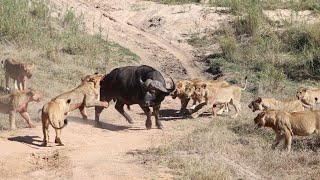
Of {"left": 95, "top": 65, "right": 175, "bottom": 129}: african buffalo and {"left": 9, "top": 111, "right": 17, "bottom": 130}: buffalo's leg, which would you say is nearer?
{"left": 9, "top": 111, "right": 17, "bottom": 130}: buffalo's leg

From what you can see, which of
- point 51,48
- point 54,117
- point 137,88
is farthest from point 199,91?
point 51,48

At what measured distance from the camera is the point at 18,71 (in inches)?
591

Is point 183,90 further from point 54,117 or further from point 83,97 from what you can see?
point 54,117

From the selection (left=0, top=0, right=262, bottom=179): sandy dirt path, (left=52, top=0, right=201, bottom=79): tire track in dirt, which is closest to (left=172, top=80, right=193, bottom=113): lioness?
(left=0, top=0, right=262, bottom=179): sandy dirt path

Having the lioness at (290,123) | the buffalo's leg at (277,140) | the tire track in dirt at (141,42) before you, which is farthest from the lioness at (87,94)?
the tire track in dirt at (141,42)

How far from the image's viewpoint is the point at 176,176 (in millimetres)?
8758

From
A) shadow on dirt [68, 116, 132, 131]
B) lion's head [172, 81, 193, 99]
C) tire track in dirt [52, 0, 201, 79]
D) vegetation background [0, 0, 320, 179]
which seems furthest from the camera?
tire track in dirt [52, 0, 201, 79]

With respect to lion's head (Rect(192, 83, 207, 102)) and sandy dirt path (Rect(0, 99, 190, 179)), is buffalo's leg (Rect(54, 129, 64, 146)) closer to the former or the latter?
sandy dirt path (Rect(0, 99, 190, 179))

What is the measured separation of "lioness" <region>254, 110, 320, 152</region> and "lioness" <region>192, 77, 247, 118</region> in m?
3.24

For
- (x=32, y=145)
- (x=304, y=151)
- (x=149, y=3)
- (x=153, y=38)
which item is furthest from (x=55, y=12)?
(x=304, y=151)

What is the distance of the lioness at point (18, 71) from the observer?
1497cm

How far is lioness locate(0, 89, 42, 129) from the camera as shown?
12062 millimetres

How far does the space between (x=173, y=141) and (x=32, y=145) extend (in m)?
2.59

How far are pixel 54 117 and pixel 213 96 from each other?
4.76 meters
